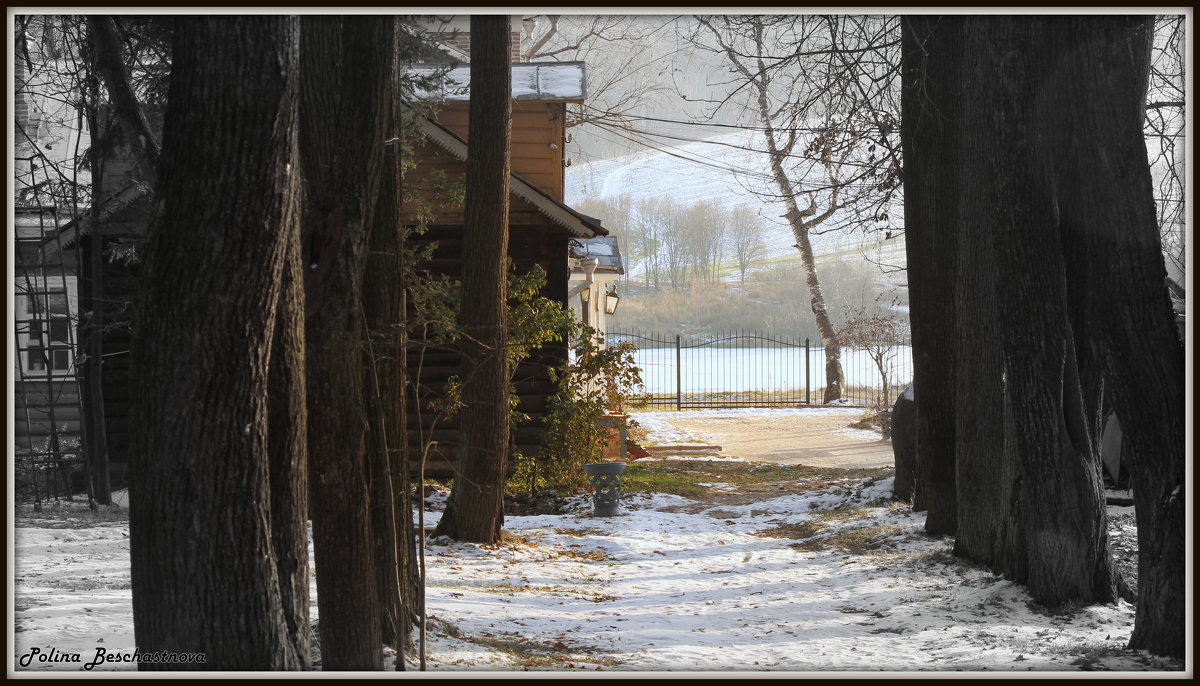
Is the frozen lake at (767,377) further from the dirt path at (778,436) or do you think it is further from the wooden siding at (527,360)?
the wooden siding at (527,360)

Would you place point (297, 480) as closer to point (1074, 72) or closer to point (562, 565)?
point (1074, 72)

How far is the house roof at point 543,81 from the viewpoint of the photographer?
50.5ft

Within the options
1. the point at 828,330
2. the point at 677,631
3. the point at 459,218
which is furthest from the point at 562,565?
the point at 828,330

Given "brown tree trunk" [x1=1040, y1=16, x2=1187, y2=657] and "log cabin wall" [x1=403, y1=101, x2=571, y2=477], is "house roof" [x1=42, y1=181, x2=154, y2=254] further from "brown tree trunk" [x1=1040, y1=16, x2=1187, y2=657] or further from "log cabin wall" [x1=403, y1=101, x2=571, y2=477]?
"brown tree trunk" [x1=1040, y1=16, x2=1187, y2=657]

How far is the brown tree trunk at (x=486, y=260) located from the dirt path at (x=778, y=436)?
949 cm

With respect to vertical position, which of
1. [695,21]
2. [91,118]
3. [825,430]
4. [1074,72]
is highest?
[695,21]

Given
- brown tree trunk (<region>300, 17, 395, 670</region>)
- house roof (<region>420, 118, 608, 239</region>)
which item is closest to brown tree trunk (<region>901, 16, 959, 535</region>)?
house roof (<region>420, 118, 608, 239</region>)

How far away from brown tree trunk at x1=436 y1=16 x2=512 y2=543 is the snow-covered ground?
740 millimetres

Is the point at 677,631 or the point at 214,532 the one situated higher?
the point at 214,532

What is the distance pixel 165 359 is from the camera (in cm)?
338

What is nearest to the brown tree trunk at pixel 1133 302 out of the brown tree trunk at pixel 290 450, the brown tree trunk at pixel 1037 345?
the brown tree trunk at pixel 1037 345

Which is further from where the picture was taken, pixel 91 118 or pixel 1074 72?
pixel 91 118

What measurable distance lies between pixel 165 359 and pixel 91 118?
6653 mm

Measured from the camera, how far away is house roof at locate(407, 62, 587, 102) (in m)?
15.4
